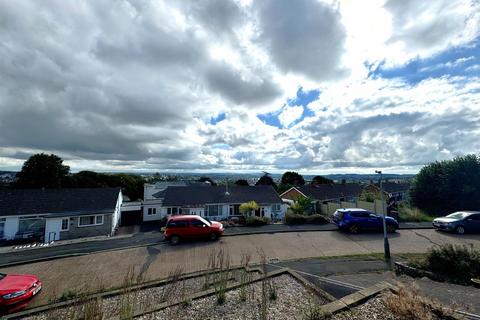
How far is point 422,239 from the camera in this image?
49.6ft

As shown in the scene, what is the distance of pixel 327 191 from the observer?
4316 centimetres

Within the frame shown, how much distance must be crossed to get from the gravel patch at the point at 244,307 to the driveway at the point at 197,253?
15.7ft

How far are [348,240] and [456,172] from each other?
1806cm

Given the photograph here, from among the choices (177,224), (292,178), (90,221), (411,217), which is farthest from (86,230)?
(292,178)

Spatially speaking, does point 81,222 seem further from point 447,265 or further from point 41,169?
point 447,265

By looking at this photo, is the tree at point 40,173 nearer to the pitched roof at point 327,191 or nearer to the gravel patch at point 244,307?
the pitched roof at point 327,191

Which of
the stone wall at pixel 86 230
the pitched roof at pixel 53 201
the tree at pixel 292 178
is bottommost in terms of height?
the stone wall at pixel 86 230

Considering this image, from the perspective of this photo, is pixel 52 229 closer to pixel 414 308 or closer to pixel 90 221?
pixel 90 221

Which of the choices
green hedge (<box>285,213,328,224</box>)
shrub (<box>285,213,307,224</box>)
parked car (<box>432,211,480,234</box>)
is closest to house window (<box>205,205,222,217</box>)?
shrub (<box>285,213,307,224</box>)

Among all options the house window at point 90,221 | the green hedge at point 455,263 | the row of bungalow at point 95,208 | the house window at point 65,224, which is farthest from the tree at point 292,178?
the green hedge at point 455,263

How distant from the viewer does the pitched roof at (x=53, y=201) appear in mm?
22547

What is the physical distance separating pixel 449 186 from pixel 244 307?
2796 centimetres

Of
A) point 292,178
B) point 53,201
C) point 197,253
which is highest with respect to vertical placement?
point 292,178

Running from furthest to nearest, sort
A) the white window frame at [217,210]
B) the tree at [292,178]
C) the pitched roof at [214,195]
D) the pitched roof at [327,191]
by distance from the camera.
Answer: the tree at [292,178]
the pitched roof at [327,191]
the pitched roof at [214,195]
the white window frame at [217,210]
